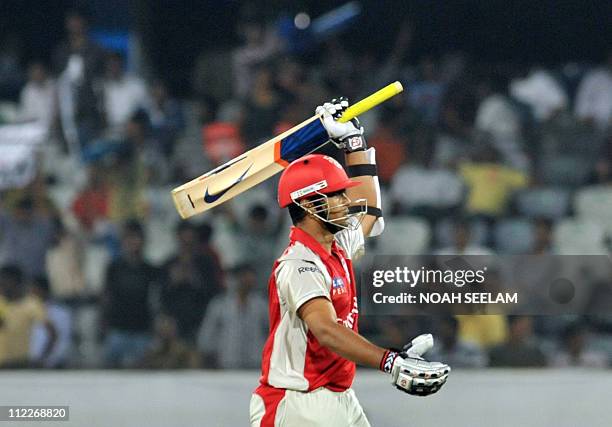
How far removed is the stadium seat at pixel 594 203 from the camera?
20.6ft

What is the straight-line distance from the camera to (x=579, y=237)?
20.6 feet

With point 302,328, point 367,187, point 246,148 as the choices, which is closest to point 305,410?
point 302,328

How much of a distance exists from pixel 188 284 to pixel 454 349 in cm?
154

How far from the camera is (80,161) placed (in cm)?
654

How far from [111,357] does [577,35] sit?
10.9ft

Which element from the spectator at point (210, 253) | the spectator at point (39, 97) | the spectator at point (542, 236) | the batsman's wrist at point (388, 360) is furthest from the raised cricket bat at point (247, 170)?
the spectator at point (39, 97)

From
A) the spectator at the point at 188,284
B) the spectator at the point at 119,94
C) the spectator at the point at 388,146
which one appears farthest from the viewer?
the spectator at the point at 119,94

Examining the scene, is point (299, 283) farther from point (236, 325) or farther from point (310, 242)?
point (236, 325)

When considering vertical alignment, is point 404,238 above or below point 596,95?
below

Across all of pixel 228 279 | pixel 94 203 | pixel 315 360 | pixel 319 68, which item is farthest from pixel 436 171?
pixel 315 360

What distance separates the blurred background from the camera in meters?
6.16
